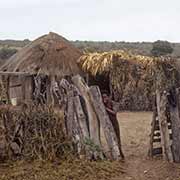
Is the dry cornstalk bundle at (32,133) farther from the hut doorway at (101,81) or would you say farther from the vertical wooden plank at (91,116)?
the hut doorway at (101,81)

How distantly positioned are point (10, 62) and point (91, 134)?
555 inches

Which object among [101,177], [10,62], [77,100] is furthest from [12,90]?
[101,177]

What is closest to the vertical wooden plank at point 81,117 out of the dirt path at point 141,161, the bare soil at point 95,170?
the bare soil at point 95,170

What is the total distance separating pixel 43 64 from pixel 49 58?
415 millimetres

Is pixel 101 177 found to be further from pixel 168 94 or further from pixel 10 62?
pixel 10 62

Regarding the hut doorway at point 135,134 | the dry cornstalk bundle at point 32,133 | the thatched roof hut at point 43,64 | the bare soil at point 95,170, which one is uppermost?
the thatched roof hut at point 43,64

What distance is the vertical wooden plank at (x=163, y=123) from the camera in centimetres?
948

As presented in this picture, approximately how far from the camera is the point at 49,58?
850 inches

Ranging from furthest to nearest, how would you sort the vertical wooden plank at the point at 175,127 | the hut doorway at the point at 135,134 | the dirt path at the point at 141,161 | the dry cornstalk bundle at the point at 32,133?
1. the hut doorway at the point at 135,134
2. the vertical wooden plank at the point at 175,127
3. the dry cornstalk bundle at the point at 32,133
4. the dirt path at the point at 141,161

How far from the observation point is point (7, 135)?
9.27 m

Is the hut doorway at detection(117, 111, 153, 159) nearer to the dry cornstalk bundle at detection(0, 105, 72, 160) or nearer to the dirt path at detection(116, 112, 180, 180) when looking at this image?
the dirt path at detection(116, 112, 180, 180)

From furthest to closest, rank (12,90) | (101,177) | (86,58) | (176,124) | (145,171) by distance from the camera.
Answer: (12,90) < (86,58) < (176,124) < (145,171) < (101,177)

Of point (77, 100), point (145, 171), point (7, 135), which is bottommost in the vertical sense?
point (145, 171)

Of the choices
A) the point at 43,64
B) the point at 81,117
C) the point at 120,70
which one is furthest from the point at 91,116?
the point at 43,64
